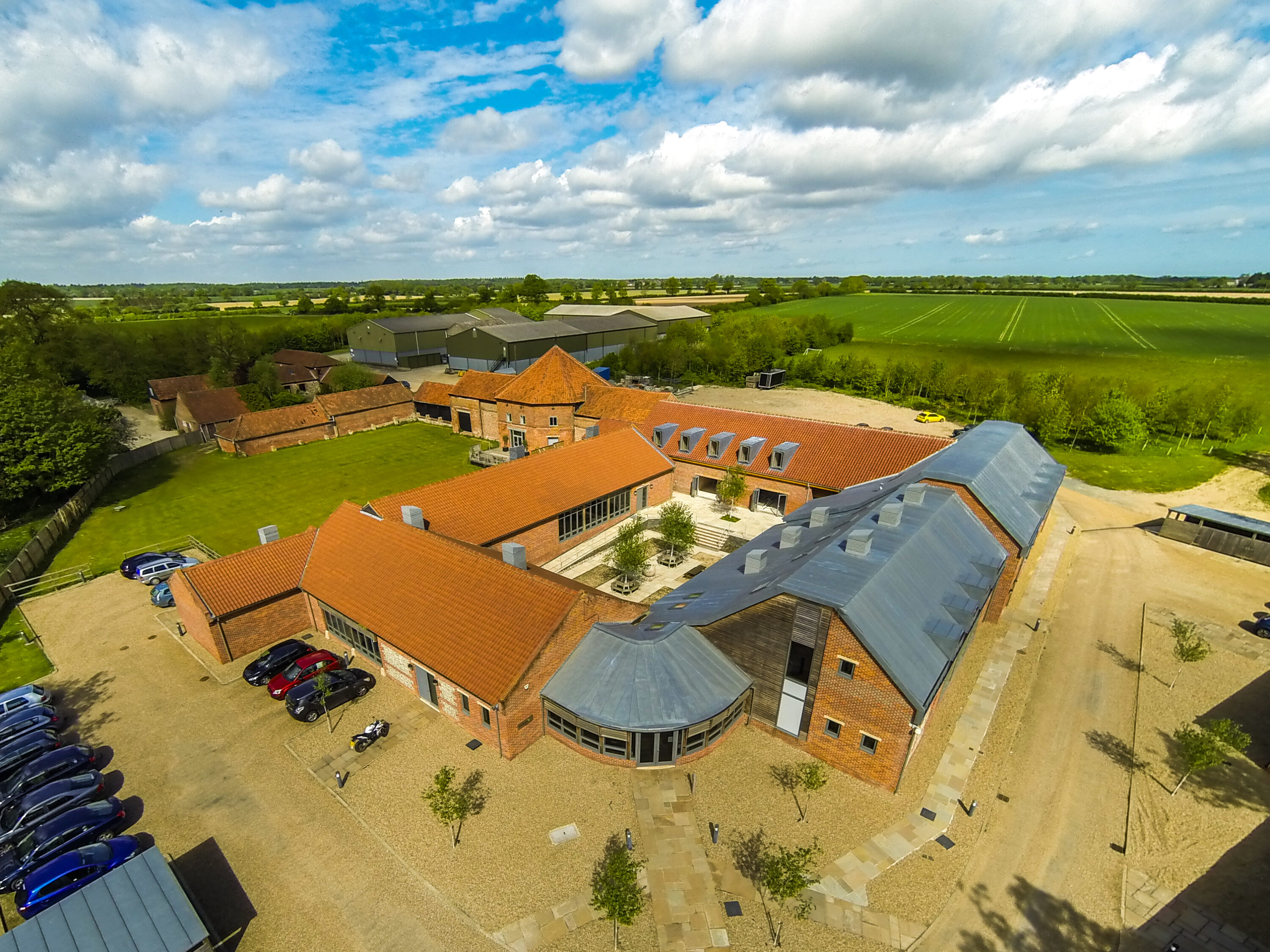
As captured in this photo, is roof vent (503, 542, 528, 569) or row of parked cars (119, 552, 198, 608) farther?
row of parked cars (119, 552, 198, 608)

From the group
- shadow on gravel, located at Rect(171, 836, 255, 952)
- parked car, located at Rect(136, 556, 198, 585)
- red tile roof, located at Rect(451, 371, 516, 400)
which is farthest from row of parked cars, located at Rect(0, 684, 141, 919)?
red tile roof, located at Rect(451, 371, 516, 400)

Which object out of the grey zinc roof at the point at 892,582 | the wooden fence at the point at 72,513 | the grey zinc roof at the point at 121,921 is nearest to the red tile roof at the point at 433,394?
the wooden fence at the point at 72,513

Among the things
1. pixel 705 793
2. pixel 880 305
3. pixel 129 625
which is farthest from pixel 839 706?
pixel 880 305

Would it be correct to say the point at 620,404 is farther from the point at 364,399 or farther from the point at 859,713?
the point at 859,713

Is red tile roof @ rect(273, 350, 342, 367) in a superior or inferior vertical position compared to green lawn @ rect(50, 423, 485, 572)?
superior

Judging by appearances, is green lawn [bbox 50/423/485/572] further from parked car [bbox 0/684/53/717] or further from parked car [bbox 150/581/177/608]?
parked car [bbox 0/684/53/717]

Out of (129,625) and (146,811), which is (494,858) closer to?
(146,811)

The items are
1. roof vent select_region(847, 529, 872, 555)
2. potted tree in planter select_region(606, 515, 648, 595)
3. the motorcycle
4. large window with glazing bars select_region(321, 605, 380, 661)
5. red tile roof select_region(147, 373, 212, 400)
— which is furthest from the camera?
red tile roof select_region(147, 373, 212, 400)
